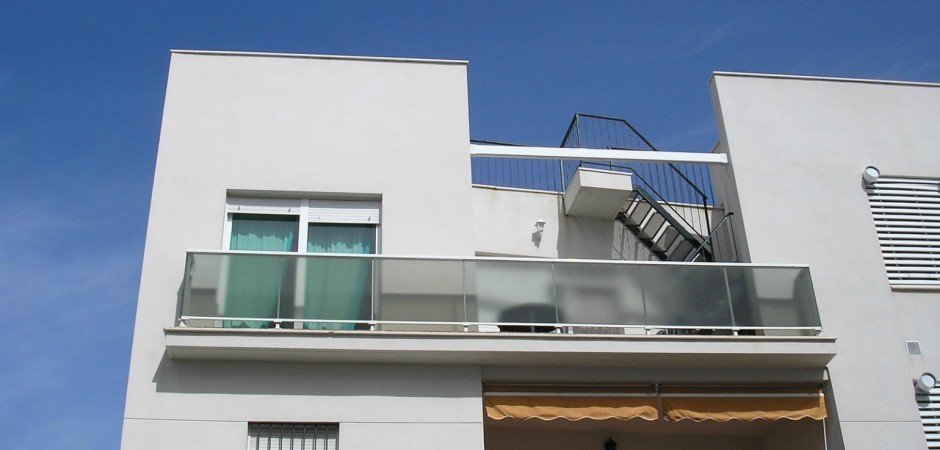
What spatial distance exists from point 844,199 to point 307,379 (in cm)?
846

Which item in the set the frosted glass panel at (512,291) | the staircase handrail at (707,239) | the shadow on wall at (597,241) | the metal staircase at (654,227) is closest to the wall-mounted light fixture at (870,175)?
the staircase handrail at (707,239)

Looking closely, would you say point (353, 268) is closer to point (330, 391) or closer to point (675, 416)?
point (330, 391)

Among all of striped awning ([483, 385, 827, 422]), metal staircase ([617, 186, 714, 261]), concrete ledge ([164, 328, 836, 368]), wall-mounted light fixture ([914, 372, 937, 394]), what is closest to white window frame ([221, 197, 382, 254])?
concrete ledge ([164, 328, 836, 368])

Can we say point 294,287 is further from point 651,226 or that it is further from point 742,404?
point 651,226

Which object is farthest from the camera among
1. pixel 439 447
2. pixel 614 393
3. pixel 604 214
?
pixel 604 214

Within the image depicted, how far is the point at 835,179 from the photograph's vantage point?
16875 mm

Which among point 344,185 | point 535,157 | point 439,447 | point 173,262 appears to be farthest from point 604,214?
point 173,262

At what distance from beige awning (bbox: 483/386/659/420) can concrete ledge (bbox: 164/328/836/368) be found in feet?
1.17

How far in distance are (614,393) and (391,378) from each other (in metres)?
2.98

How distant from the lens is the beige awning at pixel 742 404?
14.8 metres

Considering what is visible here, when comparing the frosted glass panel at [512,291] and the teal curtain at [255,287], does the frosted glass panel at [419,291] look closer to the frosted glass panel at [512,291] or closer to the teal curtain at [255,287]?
the frosted glass panel at [512,291]

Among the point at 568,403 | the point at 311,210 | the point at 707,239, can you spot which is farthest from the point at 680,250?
the point at 311,210

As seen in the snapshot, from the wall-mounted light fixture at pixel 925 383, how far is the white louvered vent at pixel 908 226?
1500 mm

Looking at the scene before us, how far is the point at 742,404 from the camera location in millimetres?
14891
